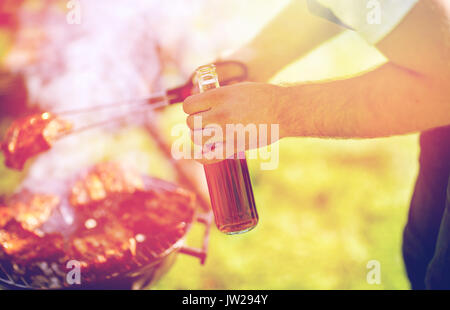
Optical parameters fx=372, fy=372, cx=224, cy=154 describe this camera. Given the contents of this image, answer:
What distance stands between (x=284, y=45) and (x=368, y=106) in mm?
955

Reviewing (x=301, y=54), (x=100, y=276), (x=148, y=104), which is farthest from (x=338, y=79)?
(x=100, y=276)

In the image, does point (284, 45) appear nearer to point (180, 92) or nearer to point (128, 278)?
point (180, 92)

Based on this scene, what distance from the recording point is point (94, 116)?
11.9 ft

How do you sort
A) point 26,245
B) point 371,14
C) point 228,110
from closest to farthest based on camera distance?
1. point 371,14
2. point 228,110
3. point 26,245

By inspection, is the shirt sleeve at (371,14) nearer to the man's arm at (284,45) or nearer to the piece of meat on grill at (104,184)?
the man's arm at (284,45)

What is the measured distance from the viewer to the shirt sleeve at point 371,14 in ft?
4.01

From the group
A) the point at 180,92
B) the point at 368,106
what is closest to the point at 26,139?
the point at 180,92

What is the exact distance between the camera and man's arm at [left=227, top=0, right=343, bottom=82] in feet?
Answer: 7.14

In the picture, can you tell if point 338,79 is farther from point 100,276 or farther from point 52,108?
point 52,108

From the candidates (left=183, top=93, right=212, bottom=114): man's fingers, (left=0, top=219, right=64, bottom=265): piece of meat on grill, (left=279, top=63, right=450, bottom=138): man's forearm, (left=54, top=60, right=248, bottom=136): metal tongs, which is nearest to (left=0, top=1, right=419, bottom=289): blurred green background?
(left=0, top=219, right=64, bottom=265): piece of meat on grill

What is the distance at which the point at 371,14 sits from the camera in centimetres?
129

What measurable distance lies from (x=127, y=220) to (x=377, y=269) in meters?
2.11

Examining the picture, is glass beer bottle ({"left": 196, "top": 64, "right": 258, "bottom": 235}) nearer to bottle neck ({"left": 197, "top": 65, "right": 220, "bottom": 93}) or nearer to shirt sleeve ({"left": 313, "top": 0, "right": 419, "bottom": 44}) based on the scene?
bottle neck ({"left": 197, "top": 65, "right": 220, "bottom": 93})

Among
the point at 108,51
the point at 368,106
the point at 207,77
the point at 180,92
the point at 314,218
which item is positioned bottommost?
the point at 368,106
